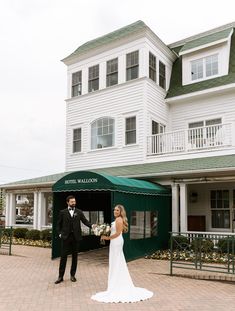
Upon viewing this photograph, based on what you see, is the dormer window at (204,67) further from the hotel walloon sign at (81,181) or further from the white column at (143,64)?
the hotel walloon sign at (81,181)

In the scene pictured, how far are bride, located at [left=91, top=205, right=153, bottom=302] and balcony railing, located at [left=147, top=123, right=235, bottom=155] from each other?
26.1ft

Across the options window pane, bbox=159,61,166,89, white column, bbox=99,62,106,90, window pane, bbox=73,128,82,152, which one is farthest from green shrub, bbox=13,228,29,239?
window pane, bbox=159,61,166,89

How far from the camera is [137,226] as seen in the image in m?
12.5

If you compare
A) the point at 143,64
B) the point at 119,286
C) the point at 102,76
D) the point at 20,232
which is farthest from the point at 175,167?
the point at 20,232

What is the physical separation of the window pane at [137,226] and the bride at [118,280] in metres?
4.13

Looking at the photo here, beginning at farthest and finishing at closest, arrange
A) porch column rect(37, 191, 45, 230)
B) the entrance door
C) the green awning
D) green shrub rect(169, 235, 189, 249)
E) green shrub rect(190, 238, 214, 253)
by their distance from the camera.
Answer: porch column rect(37, 191, 45, 230), the entrance door, the green awning, green shrub rect(169, 235, 189, 249), green shrub rect(190, 238, 214, 253)

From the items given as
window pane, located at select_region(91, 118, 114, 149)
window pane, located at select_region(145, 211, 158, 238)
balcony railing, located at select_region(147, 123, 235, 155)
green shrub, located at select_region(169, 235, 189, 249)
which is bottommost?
green shrub, located at select_region(169, 235, 189, 249)

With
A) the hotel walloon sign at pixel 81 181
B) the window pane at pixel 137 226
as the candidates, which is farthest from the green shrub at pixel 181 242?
the hotel walloon sign at pixel 81 181

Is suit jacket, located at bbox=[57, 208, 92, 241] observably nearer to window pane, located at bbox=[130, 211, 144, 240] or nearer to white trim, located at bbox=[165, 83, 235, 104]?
window pane, located at bbox=[130, 211, 144, 240]

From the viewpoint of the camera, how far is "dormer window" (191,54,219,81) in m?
17.7

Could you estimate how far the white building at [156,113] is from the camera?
1529 cm

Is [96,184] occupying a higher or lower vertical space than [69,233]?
higher

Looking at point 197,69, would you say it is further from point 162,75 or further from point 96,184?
point 96,184

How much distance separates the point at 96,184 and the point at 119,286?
4477 millimetres
